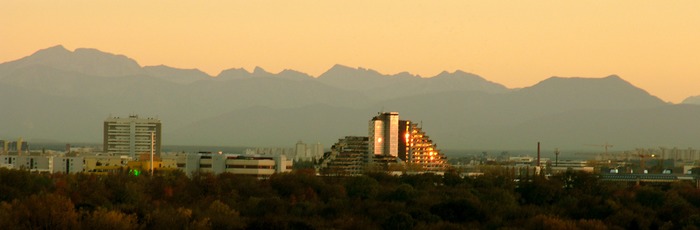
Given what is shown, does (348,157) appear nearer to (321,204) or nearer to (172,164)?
(172,164)

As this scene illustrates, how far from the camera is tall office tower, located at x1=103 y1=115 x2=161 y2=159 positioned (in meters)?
141

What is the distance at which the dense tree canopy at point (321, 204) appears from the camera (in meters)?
42.6

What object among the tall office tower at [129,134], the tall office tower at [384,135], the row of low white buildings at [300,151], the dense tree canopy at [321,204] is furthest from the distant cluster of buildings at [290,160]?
the row of low white buildings at [300,151]

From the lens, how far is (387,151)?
363 feet

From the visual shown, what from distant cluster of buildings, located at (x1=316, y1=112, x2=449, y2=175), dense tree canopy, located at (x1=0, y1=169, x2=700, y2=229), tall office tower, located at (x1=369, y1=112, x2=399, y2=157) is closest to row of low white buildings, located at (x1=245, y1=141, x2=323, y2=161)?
distant cluster of buildings, located at (x1=316, y1=112, x2=449, y2=175)

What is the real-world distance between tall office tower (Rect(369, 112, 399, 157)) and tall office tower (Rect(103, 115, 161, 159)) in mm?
34428

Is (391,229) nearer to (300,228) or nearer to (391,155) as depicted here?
(300,228)

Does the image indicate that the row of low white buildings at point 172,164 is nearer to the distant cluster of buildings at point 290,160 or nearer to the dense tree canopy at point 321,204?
the distant cluster of buildings at point 290,160

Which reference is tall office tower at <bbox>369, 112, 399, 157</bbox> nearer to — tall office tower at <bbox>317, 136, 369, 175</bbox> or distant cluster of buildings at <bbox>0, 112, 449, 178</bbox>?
distant cluster of buildings at <bbox>0, 112, 449, 178</bbox>

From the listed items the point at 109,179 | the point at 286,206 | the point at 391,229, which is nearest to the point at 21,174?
the point at 109,179

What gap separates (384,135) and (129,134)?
3957 centimetres

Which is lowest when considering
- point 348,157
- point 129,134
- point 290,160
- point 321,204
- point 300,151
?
point 321,204

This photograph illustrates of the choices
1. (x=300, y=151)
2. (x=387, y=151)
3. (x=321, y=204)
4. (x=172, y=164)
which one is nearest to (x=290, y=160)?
(x=387, y=151)

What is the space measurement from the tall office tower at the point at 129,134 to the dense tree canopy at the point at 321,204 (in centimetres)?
6466
